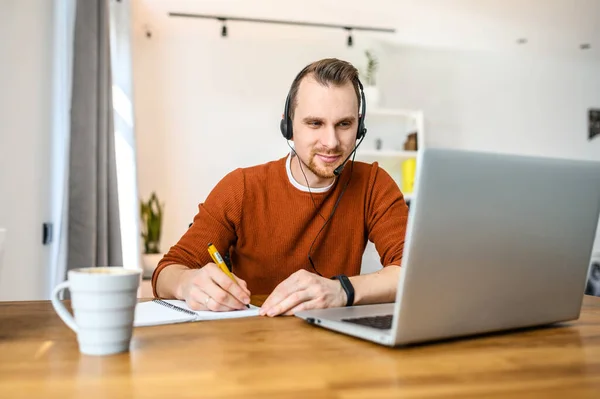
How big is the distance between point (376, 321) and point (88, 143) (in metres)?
2.02

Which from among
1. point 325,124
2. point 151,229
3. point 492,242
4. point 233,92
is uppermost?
point 233,92

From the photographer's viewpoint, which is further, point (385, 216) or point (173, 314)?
point (385, 216)

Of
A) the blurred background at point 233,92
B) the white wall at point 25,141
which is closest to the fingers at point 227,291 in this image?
the white wall at point 25,141

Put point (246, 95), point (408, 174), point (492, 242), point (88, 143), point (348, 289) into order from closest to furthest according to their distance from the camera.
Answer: point (492, 242) → point (348, 289) → point (88, 143) → point (408, 174) → point (246, 95)

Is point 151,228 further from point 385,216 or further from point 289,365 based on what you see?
point 289,365

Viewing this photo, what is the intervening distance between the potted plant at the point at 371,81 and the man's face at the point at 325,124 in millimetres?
2792

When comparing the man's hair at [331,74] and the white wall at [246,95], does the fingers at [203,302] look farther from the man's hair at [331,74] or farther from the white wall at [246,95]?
the white wall at [246,95]

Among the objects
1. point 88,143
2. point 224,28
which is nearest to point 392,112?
point 224,28

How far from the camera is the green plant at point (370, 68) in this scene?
4293mm

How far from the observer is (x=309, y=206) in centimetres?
152

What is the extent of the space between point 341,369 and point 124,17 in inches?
136

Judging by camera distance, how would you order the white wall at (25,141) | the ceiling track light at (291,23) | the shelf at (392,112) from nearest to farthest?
1. the white wall at (25,141)
2. the ceiling track light at (291,23)
3. the shelf at (392,112)

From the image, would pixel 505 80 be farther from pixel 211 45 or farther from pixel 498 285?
pixel 498 285

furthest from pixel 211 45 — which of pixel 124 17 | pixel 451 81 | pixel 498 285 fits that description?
pixel 498 285
